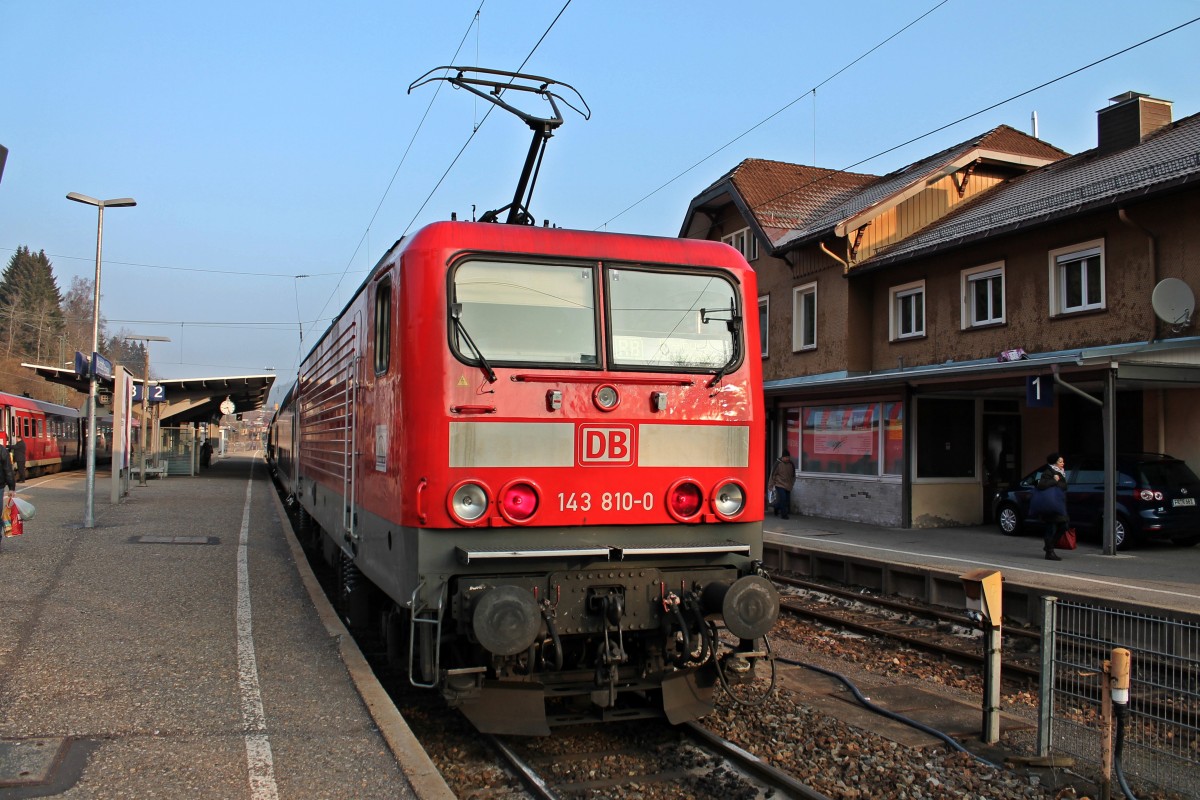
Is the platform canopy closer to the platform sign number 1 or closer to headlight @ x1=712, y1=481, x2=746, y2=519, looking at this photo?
the platform sign number 1

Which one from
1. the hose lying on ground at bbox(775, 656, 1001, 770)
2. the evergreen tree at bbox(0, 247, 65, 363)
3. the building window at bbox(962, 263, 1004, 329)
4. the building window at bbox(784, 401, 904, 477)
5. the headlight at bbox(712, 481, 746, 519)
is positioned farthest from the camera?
the evergreen tree at bbox(0, 247, 65, 363)

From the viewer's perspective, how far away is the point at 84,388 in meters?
32.8

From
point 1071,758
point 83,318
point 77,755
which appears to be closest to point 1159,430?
point 1071,758

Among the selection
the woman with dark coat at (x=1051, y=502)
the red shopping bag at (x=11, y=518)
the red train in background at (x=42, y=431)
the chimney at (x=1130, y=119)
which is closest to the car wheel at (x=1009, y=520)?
the woman with dark coat at (x=1051, y=502)

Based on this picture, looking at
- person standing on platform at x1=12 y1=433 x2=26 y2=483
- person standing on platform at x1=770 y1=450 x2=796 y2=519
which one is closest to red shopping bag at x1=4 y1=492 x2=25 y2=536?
person standing on platform at x1=12 y1=433 x2=26 y2=483

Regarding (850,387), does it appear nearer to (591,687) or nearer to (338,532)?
(338,532)

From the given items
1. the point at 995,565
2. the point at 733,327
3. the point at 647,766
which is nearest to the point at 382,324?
the point at 733,327

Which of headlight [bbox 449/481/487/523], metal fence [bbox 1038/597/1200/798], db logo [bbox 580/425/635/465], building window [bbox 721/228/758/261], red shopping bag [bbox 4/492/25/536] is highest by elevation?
building window [bbox 721/228/758/261]

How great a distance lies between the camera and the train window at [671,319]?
19.1 ft

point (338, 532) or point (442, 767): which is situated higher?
point (338, 532)

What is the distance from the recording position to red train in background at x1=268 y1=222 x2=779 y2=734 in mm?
5211

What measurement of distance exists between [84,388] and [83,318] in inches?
1788

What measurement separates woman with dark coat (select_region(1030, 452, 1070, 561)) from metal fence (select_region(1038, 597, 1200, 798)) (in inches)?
269

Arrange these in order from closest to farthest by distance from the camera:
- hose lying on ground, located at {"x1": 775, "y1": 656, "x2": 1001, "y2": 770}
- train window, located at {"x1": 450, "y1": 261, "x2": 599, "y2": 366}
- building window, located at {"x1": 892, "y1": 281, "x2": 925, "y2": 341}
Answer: train window, located at {"x1": 450, "y1": 261, "x2": 599, "y2": 366} < hose lying on ground, located at {"x1": 775, "y1": 656, "x2": 1001, "y2": 770} < building window, located at {"x1": 892, "y1": 281, "x2": 925, "y2": 341}
